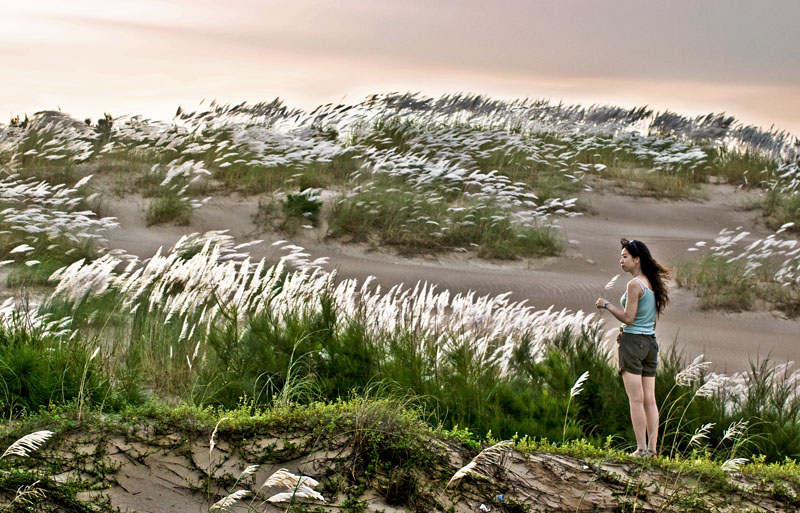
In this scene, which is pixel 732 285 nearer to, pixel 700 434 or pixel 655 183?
pixel 655 183

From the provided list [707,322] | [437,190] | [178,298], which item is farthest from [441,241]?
[178,298]

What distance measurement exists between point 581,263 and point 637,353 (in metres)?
8.24

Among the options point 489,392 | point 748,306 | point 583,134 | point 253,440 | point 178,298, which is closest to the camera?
point 253,440

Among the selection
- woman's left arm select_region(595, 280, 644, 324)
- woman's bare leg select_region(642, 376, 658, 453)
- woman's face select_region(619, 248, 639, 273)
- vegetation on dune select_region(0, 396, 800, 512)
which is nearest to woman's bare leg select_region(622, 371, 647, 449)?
woman's bare leg select_region(642, 376, 658, 453)

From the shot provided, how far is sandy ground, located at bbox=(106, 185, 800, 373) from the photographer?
408 inches

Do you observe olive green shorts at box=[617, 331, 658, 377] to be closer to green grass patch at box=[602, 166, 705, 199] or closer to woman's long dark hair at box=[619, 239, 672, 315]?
woman's long dark hair at box=[619, 239, 672, 315]

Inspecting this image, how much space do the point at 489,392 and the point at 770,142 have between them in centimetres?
1709

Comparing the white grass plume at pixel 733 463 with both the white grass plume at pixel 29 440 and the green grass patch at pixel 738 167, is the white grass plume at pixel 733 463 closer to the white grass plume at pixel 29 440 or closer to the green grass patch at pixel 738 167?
the white grass plume at pixel 29 440

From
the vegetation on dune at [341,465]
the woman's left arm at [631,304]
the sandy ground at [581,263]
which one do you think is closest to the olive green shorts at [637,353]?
the woman's left arm at [631,304]

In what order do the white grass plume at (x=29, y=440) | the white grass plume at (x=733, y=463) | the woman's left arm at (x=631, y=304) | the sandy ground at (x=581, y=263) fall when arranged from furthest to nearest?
the sandy ground at (x=581, y=263), the woman's left arm at (x=631, y=304), the white grass plume at (x=733, y=463), the white grass plume at (x=29, y=440)

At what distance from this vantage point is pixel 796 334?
10.8 m

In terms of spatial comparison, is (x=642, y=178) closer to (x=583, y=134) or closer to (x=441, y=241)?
(x=583, y=134)

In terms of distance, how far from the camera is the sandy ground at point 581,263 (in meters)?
10.4

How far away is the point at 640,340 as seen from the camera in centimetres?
516
